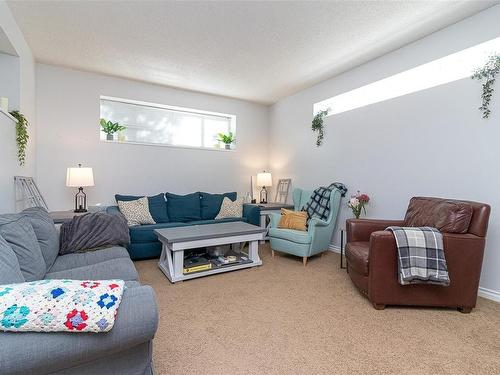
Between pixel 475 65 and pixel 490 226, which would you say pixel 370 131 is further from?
pixel 490 226

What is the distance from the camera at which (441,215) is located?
2.27m

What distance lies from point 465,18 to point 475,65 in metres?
0.47

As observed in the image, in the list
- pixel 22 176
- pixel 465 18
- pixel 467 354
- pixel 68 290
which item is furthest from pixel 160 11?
pixel 467 354

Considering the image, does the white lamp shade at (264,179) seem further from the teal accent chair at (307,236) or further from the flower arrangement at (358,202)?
the flower arrangement at (358,202)

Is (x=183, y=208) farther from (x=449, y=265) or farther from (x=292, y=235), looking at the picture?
(x=449, y=265)

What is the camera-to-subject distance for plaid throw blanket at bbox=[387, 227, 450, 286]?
6.63ft

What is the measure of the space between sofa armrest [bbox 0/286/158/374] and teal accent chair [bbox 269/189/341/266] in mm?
2403

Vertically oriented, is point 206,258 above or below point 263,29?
below

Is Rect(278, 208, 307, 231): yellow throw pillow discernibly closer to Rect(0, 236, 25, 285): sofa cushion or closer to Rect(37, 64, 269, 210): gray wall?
Rect(37, 64, 269, 210): gray wall

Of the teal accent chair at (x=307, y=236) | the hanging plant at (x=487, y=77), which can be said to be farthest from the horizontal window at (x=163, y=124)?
the hanging plant at (x=487, y=77)

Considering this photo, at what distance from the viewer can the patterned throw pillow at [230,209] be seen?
4109 millimetres

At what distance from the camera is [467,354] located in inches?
63.2

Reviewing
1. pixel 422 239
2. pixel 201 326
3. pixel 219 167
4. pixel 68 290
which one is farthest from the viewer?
pixel 219 167

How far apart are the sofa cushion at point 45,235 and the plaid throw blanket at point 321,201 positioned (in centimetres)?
293
